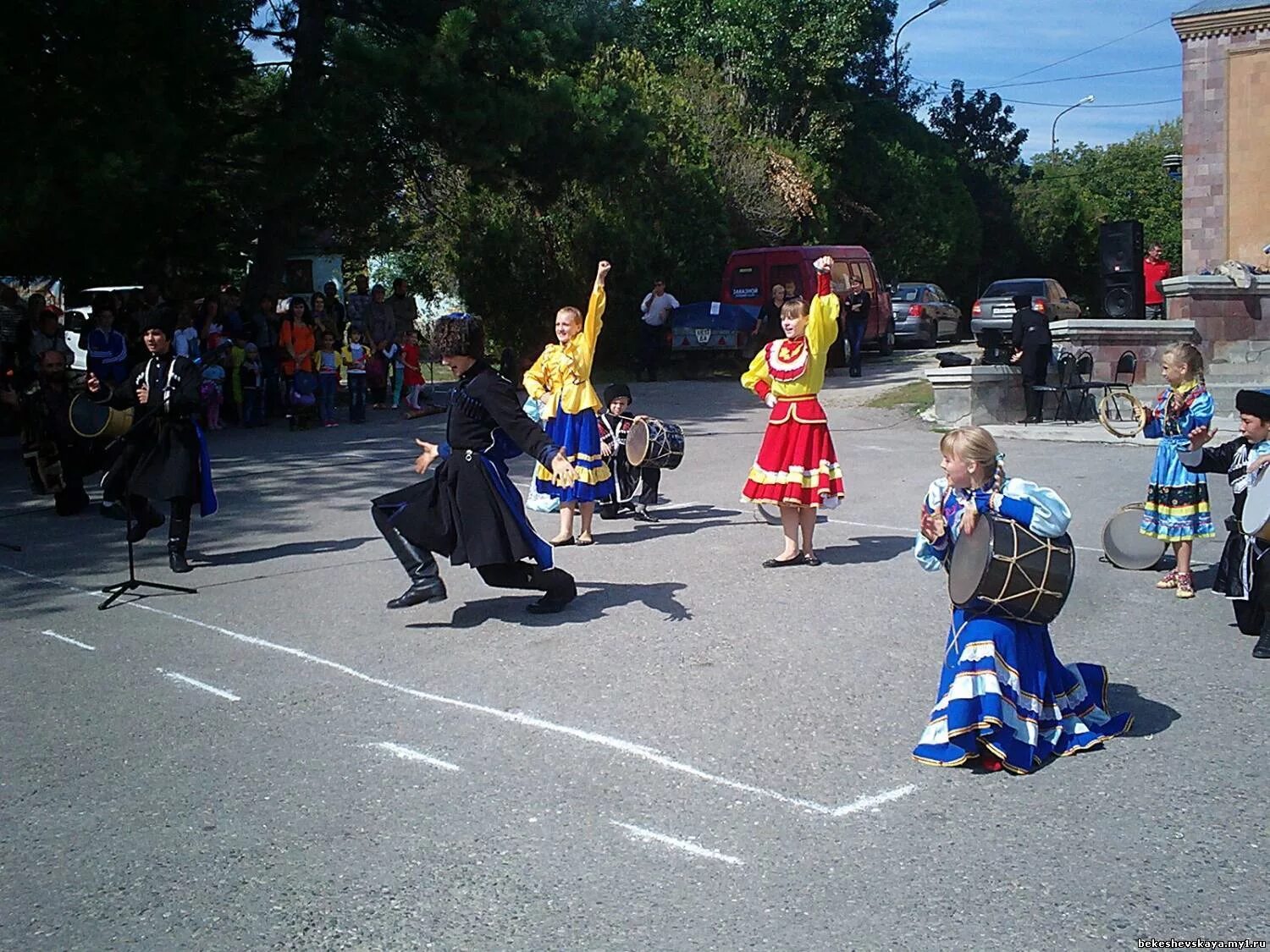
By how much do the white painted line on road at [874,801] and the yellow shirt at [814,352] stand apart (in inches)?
171

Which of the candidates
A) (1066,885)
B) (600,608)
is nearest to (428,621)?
(600,608)

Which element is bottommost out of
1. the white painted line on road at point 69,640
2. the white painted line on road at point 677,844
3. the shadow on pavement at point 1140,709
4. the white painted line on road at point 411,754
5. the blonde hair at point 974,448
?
the shadow on pavement at point 1140,709

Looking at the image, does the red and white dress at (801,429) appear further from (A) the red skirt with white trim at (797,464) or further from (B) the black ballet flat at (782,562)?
(B) the black ballet flat at (782,562)

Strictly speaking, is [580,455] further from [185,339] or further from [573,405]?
[185,339]

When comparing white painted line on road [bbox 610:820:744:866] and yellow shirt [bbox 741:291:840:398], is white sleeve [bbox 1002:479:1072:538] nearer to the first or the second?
white painted line on road [bbox 610:820:744:866]

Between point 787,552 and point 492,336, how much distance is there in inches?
769

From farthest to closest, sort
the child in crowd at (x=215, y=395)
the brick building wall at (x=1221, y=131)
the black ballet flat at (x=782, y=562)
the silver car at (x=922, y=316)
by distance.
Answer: the silver car at (x=922, y=316), the brick building wall at (x=1221, y=131), the child in crowd at (x=215, y=395), the black ballet flat at (x=782, y=562)

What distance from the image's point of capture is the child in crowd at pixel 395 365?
816 inches

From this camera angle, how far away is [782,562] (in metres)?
9.90

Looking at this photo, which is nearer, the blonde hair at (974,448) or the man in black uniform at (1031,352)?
the blonde hair at (974,448)

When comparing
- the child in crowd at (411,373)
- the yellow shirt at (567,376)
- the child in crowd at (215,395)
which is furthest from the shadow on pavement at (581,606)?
the child in crowd at (411,373)

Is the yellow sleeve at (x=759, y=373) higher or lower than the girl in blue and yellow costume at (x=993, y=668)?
higher

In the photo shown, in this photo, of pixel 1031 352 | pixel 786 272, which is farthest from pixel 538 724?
pixel 786 272

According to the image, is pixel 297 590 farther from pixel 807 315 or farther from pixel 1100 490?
pixel 1100 490
